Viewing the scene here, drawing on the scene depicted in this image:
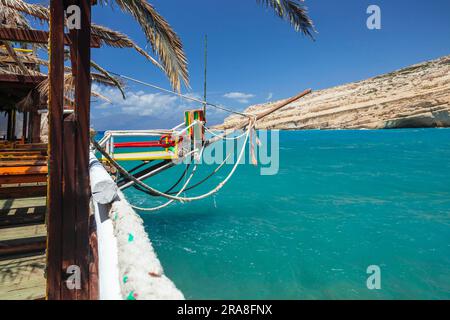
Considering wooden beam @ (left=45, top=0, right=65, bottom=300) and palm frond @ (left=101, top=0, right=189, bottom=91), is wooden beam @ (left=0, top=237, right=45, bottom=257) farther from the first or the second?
palm frond @ (left=101, top=0, right=189, bottom=91)

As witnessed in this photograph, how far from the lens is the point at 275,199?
15508 mm

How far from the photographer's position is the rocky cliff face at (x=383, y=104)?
7331 cm

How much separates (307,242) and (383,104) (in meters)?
89.5

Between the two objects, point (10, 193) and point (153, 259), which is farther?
point (10, 193)

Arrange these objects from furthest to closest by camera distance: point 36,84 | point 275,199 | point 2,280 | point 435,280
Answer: point 275,199, point 36,84, point 435,280, point 2,280

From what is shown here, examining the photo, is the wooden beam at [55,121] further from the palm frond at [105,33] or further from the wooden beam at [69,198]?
the palm frond at [105,33]

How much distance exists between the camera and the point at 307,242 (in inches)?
363

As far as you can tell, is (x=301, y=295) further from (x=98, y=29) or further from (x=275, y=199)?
(x=275, y=199)

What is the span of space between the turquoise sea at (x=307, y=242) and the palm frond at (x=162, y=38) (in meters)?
4.72

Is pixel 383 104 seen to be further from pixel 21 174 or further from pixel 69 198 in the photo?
pixel 69 198

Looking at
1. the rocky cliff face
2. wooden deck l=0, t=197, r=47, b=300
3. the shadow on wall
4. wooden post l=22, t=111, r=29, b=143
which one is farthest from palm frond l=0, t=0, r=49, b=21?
the shadow on wall

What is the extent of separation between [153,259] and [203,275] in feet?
20.6

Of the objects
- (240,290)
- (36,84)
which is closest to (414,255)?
(240,290)
